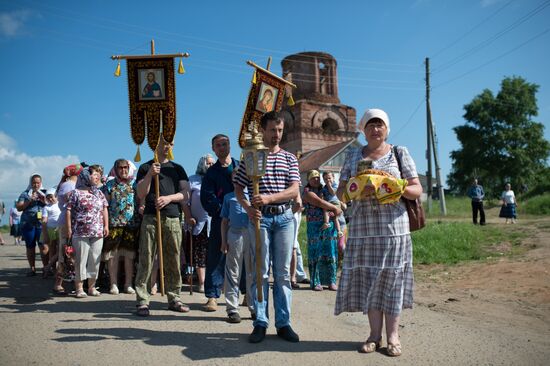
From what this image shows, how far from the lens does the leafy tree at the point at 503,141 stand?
4370 cm

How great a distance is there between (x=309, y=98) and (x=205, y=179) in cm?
4385

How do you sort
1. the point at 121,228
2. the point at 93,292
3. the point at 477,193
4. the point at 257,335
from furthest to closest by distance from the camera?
the point at 477,193
the point at 121,228
the point at 93,292
the point at 257,335

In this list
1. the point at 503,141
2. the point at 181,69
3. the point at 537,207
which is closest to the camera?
the point at 181,69

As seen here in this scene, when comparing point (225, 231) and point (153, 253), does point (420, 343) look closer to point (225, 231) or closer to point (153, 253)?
point (225, 231)

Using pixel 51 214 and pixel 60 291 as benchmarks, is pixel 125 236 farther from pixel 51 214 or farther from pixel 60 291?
pixel 51 214

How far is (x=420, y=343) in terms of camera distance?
168 inches

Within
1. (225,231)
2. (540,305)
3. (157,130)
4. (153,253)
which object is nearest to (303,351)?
(225,231)

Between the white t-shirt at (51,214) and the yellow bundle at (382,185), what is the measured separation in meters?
6.87

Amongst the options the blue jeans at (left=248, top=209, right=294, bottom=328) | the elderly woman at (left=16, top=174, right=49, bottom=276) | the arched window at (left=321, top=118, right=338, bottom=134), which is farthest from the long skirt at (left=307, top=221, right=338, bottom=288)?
the arched window at (left=321, top=118, right=338, bottom=134)

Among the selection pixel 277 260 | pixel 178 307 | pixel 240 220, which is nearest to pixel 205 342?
pixel 277 260

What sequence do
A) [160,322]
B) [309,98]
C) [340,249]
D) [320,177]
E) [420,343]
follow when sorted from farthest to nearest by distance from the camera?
[309,98] < [340,249] < [320,177] < [160,322] < [420,343]

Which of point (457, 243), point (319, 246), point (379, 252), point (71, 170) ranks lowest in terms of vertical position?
point (457, 243)

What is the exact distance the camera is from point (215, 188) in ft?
18.6

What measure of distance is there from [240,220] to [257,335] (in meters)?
→ 1.46
